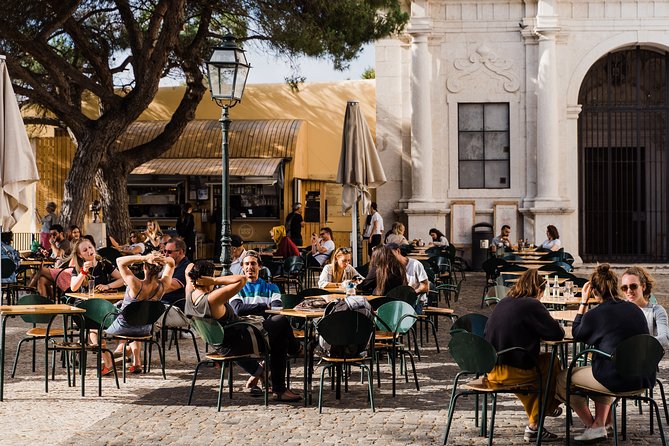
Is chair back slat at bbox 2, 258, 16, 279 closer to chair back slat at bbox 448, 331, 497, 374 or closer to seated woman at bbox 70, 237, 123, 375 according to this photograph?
seated woman at bbox 70, 237, 123, 375

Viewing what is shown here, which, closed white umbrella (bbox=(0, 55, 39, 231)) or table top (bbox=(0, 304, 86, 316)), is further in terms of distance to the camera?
closed white umbrella (bbox=(0, 55, 39, 231))

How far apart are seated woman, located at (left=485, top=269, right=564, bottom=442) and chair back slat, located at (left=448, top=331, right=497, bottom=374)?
0.29 meters

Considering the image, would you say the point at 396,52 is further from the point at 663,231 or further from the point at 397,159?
the point at 663,231

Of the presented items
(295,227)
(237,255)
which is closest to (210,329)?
(237,255)

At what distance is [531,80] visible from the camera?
23.1 metres

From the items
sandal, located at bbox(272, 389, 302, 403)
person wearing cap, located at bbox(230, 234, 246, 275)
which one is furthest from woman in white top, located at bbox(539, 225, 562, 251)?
sandal, located at bbox(272, 389, 302, 403)

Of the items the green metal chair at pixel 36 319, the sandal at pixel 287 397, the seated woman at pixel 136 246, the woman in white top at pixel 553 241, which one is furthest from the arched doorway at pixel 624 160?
the sandal at pixel 287 397

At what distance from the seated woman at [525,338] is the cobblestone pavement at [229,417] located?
371mm

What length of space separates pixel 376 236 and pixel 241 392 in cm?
1037

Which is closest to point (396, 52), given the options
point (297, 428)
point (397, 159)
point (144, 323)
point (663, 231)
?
point (397, 159)

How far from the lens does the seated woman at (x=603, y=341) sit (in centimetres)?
667

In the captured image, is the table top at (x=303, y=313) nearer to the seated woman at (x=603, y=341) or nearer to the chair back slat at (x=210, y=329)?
the chair back slat at (x=210, y=329)

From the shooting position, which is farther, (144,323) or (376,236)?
(376,236)

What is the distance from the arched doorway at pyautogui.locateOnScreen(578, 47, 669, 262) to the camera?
77.6ft
